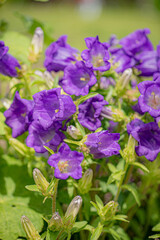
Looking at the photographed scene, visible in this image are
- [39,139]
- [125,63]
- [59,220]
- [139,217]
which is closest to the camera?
[59,220]

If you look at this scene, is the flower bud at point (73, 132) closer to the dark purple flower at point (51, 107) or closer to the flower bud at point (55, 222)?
the dark purple flower at point (51, 107)

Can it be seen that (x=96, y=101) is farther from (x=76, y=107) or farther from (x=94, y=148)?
(x=94, y=148)

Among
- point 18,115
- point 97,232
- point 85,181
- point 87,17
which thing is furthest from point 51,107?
point 87,17

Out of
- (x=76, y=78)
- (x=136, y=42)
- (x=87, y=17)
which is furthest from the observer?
(x=87, y=17)

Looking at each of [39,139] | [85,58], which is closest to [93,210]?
[39,139]

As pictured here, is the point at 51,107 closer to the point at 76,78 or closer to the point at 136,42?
the point at 76,78

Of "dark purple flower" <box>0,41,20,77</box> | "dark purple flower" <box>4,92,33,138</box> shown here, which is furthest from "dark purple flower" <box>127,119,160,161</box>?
"dark purple flower" <box>0,41,20,77</box>
